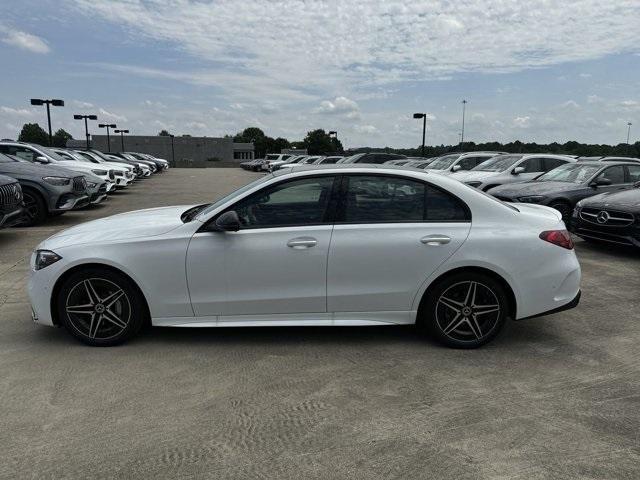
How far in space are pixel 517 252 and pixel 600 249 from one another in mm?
5550

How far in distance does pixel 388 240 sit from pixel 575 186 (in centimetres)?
761

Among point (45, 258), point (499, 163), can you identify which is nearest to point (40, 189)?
point (45, 258)

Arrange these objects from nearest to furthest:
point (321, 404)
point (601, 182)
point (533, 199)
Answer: point (321, 404) < point (533, 199) < point (601, 182)

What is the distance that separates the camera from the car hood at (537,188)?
1002 cm

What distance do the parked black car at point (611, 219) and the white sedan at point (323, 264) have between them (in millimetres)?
Answer: 4291

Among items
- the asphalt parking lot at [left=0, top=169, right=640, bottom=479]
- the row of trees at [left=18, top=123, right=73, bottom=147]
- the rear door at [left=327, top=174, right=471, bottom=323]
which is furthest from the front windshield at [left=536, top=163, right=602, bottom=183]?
the row of trees at [left=18, top=123, right=73, bottom=147]

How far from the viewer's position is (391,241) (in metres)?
4.08

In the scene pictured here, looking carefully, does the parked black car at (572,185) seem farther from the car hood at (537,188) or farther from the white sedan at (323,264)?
the white sedan at (323,264)

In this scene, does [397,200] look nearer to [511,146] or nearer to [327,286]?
[327,286]

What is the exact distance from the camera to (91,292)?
13.6 ft

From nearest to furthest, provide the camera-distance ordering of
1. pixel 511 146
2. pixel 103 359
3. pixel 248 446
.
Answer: pixel 248 446, pixel 103 359, pixel 511 146

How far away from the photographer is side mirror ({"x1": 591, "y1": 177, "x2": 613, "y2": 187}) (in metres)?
9.97

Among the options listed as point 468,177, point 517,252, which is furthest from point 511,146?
point 517,252

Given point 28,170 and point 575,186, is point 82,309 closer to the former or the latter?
point 28,170
